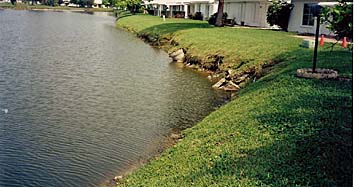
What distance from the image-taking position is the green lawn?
268 inches

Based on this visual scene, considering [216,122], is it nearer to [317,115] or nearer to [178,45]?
[317,115]

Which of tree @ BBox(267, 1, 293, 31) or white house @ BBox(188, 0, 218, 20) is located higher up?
white house @ BBox(188, 0, 218, 20)

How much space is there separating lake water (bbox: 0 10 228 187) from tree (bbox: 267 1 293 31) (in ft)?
42.0

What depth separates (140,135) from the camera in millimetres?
12562

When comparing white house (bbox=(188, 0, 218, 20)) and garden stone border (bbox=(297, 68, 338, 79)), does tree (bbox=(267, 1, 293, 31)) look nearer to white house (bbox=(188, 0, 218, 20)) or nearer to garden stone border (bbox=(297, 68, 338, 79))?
white house (bbox=(188, 0, 218, 20))

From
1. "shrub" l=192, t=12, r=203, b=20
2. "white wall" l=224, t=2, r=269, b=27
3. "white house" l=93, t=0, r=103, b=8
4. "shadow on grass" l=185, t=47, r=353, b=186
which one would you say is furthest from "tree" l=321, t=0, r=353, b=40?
"white house" l=93, t=0, r=103, b=8

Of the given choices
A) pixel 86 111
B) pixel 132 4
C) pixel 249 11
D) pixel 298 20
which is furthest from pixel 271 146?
pixel 132 4

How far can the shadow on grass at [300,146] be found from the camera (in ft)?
21.7

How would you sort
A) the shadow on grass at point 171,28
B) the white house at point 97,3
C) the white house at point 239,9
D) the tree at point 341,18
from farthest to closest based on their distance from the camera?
the white house at point 97,3 < the white house at point 239,9 < the shadow on grass at point 171,28 < the tree at point 341,18

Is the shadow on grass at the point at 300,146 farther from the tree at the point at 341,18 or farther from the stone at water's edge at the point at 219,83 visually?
the stone at water's edge at the point at 219,83

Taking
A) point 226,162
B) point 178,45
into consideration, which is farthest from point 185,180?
point 178,45

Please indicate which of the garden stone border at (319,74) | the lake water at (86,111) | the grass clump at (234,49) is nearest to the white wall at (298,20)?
the grass clump at (234,49)

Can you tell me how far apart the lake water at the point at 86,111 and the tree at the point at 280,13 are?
1280 centimetres

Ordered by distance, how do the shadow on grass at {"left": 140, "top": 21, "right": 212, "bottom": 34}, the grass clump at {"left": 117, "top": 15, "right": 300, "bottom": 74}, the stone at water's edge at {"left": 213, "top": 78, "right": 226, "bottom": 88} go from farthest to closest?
the shadow on grass at {"left": 140, "top": 21, "right": 212, "bottom": 34} → the grass clump at {"left": 117, "top": 15, "right": 300, "bottom": 74} → the stone at water's edge at {"left": 213, "top": 78, "right": 226, "bottom": 88}
